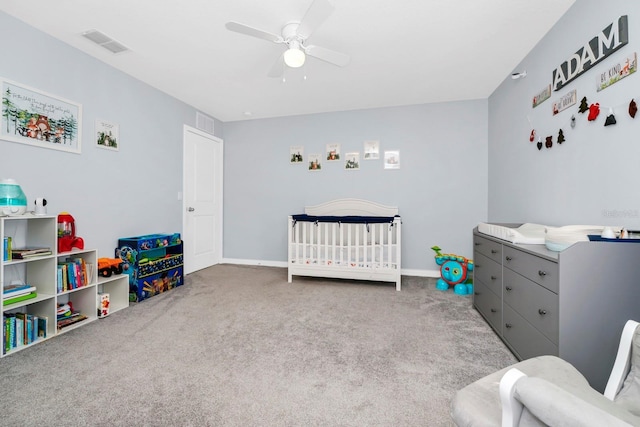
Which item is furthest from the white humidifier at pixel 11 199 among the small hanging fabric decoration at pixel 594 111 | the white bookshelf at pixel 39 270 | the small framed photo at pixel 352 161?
the small hanging fabric decoration at pixel 594 111

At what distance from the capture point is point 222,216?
187 inches

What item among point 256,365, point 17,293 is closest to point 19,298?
point 17,293

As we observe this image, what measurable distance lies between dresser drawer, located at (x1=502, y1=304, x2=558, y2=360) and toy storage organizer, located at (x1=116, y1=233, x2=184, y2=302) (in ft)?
10.7

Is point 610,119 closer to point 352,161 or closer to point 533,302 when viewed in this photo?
point 533,302

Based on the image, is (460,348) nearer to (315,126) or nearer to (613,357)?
(613,357)

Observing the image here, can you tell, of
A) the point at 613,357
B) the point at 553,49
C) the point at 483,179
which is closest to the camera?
the point at 613,357

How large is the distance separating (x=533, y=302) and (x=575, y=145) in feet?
3.91

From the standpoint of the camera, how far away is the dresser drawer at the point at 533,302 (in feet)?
4.64

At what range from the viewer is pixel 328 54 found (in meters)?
2.28

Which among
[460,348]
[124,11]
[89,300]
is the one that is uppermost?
[124,11]

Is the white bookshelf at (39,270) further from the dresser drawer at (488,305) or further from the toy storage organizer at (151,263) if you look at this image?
the dresser drawer at (488,305)

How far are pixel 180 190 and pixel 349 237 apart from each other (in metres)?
2.40

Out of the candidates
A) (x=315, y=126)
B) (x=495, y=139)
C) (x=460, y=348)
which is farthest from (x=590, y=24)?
(x=315, y=126)

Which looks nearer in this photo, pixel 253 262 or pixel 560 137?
pixel 560 137
